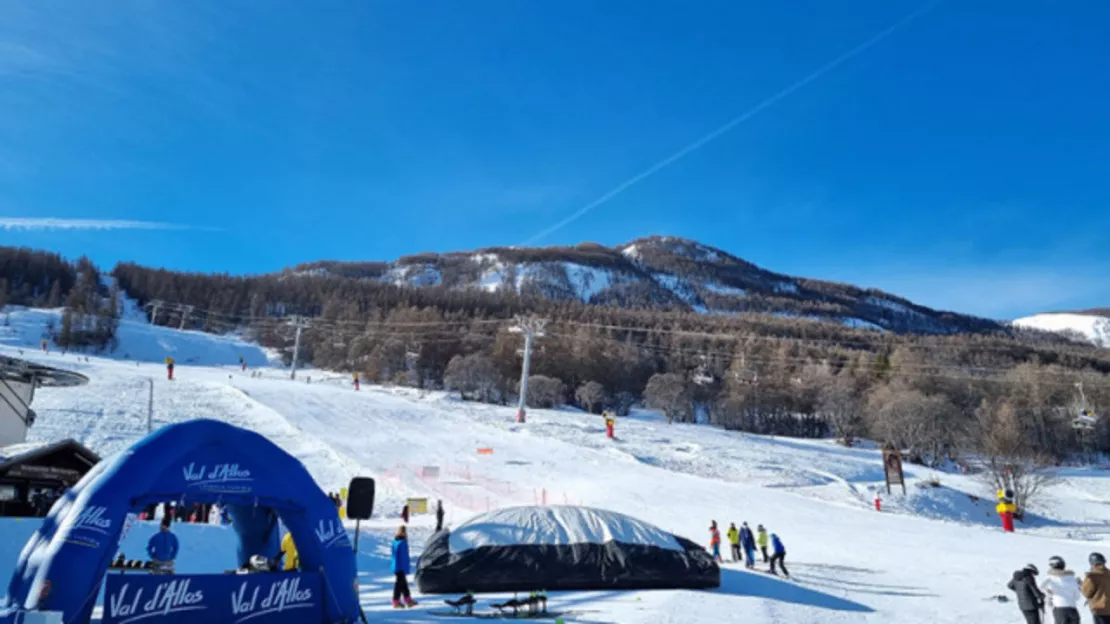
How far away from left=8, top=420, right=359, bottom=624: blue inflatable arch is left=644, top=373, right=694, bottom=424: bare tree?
78717mm

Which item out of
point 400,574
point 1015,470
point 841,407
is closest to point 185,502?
point 400,574

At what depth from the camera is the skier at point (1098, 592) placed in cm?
799

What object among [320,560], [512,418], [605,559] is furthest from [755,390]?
[320,560]

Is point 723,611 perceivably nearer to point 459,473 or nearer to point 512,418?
point 459,473

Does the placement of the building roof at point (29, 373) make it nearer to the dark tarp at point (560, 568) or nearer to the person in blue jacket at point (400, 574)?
the person in blue jacket at point (400, 574)

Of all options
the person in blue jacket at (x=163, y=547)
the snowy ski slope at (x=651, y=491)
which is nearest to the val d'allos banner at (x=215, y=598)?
the person in blue jacket at (x=163, y=547)

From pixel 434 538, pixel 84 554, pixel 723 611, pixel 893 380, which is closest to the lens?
pixel 84 554

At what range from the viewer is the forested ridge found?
75.5 meters

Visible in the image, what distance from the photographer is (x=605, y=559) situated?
46.0 feet

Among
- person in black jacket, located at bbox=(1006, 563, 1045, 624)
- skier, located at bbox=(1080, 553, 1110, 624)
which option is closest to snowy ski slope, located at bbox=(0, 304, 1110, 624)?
person in black jacket, located at bbox=(1006, 563, 1045, 624)

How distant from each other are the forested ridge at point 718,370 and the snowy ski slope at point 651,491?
717 inches

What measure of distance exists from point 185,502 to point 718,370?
11566 cm

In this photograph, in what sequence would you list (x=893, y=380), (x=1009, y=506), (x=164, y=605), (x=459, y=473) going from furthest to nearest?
1. (x=893, y=380)
2. (x=459, y=473)
3. (x=1009, y=506)
4. (x=164, y=605)

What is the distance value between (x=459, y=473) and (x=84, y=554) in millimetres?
27466
